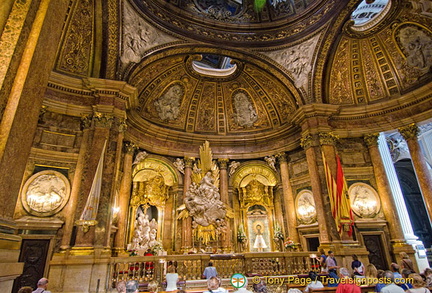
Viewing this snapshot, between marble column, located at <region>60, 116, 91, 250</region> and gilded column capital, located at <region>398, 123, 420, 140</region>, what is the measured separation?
15154mm

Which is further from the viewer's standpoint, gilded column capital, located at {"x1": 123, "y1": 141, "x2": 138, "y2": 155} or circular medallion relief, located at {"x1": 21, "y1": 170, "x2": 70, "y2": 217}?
gilded column capital, located at {"x1": 123, "y1": 141, "x2": 138, "y2": 155}

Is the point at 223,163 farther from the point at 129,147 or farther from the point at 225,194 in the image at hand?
the point at 129,147

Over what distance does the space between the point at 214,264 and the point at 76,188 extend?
6.03m

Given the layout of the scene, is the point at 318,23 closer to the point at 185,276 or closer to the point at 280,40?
the point at 280,40

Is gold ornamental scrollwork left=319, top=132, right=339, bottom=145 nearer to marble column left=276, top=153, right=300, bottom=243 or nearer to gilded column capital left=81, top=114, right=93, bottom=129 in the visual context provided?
marble column left=276, top=153, right=300, bottom=243

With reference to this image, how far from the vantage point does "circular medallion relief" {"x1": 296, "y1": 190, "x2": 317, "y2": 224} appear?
13758 mm

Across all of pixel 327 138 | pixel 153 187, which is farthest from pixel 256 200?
pixel 153 187

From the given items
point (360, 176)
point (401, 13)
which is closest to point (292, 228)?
point (360, 176)

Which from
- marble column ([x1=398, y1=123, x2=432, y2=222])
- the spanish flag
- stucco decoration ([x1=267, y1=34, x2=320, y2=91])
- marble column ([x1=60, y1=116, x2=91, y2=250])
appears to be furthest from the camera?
stucco decoration ([x1=267, y1=34, x2=320, y2=91])

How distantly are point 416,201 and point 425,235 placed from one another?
2.49 meters

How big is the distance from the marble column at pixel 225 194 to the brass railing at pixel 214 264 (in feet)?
15.0

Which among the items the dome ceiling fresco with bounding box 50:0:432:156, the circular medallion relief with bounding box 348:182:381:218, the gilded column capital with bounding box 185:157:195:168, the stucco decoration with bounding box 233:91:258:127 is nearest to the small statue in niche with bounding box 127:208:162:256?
the gilded column capital with bounding box 185:157:195:168

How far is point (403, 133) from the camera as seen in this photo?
1337 cm

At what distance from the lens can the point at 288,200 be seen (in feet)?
49.1
